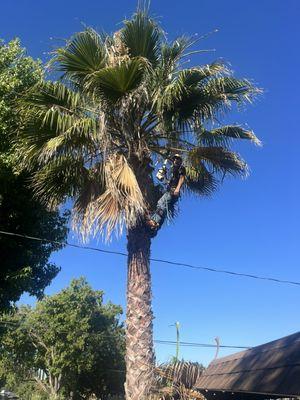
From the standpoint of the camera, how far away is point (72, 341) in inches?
1244

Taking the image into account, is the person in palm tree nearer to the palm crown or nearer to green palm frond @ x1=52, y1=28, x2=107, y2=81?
the palm crown

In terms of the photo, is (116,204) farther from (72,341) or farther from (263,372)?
(72,341)

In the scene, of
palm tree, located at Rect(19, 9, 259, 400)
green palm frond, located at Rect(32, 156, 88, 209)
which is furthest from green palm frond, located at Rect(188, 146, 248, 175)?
green palm frond, located at Rect(32, 156, 88, 209)

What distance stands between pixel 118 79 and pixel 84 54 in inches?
31.9

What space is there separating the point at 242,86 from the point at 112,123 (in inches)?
92.4

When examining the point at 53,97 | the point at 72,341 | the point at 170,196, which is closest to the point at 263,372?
the point at 170,196

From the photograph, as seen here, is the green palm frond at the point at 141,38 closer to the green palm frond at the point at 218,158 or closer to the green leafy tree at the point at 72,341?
the green palm frond at the point at 218,158

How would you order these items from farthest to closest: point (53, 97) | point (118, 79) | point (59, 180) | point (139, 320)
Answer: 1. point (59, 180)
2. point (53, 97)
3. point (118, 79)
4. point (139, 320)

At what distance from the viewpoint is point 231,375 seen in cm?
1216

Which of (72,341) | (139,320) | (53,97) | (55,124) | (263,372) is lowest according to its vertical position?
(263,372)

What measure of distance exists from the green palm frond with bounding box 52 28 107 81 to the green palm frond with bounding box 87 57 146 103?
0.32 metres

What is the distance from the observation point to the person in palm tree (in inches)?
336

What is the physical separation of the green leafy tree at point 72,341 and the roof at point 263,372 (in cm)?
1878

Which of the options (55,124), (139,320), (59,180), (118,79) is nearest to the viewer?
(139,320)
